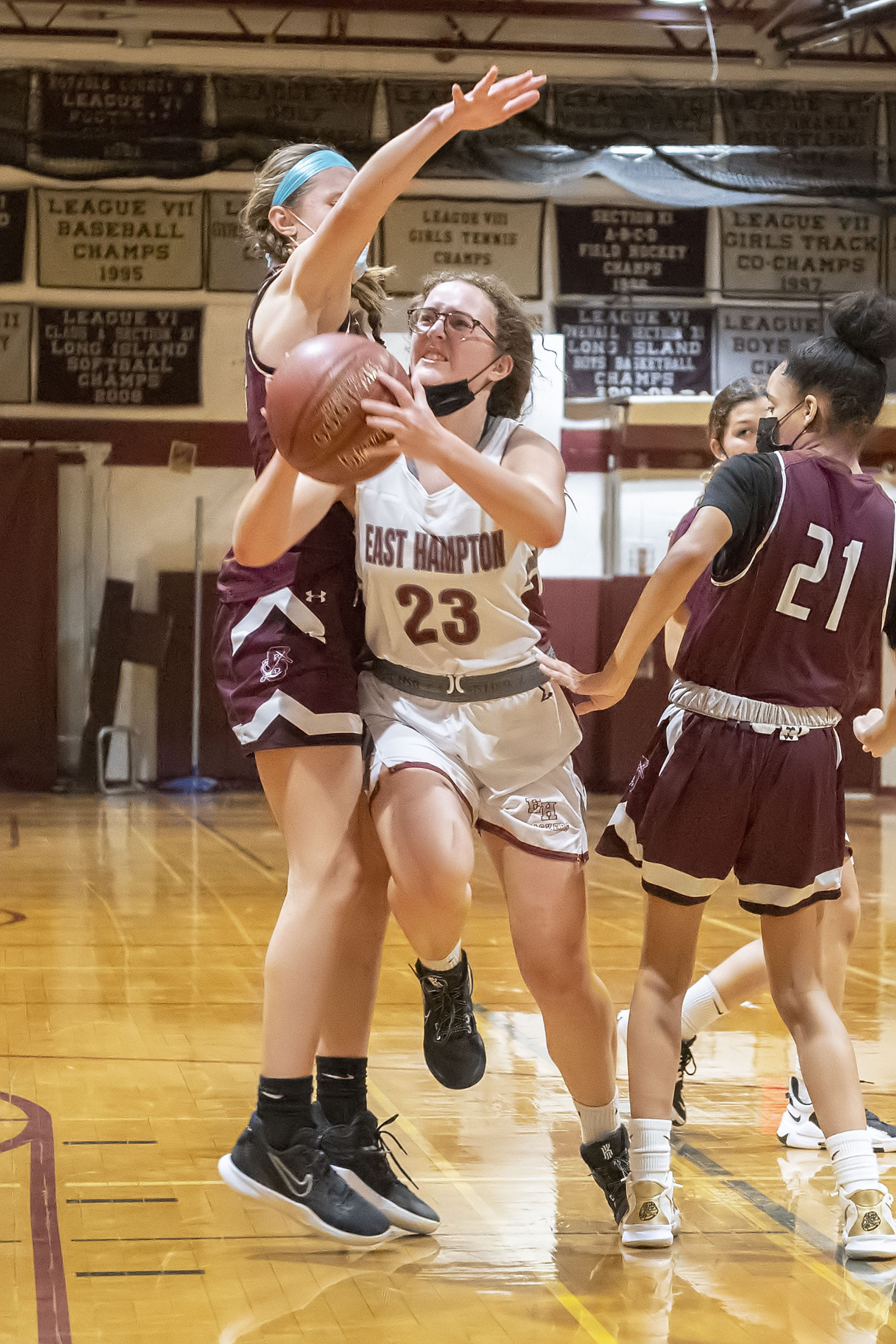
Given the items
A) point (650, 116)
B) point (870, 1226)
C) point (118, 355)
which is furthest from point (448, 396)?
point (118, 355)

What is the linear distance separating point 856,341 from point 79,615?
982 cm

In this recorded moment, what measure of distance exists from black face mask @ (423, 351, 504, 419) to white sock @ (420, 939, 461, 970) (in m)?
0.95

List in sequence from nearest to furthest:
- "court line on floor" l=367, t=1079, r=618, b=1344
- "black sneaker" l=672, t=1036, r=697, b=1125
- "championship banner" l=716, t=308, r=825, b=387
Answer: "court line on floor" l=367, t=1079, r=618, b=1344
"black sneaker" l=672, t=1036, r=697, b=1125
"championship banner" l=716, t=308, r=825, b=387

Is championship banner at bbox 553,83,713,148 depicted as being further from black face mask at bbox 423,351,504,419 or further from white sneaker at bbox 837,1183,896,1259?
white sneaker at bbox 837,1183,896,1259

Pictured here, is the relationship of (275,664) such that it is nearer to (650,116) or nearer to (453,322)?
(453,322)

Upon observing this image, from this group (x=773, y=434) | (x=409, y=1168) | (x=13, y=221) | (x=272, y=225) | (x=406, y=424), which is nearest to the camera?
(x=406, y=424)

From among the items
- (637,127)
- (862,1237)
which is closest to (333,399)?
(862,1237)

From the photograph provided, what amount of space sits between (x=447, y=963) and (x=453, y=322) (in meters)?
1.14

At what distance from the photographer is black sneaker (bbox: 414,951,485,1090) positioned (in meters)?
2.80

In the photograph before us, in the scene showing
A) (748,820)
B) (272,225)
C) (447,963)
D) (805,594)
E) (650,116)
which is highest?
(650,116)

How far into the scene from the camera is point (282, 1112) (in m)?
2.67

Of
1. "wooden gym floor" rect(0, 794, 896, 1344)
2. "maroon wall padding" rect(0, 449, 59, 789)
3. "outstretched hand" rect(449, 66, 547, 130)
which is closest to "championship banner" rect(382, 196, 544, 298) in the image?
"maroon wall padding" rect(0, 449, 59, 789)

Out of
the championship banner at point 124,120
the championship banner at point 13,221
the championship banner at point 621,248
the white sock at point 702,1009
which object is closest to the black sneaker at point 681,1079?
the white sock at point 702,1009

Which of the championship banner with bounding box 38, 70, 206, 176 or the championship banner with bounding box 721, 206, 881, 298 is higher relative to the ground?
the championship banner with bounding box 38, 70, 206, 176
